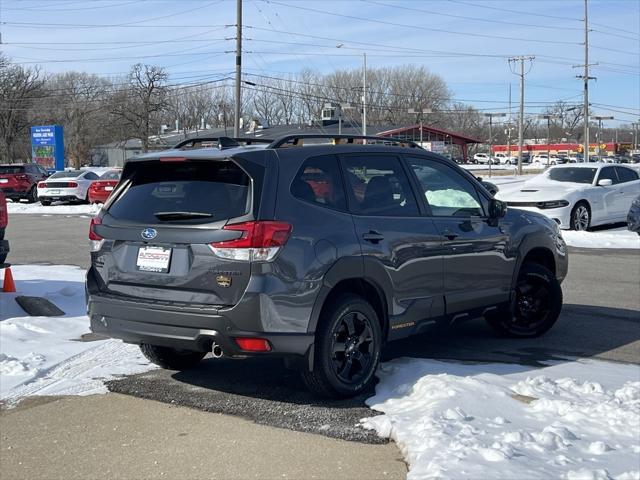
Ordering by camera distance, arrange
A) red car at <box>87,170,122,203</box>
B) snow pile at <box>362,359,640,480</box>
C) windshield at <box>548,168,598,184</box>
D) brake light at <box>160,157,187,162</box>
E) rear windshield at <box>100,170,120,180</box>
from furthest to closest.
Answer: rear windshield at <box>100,170,120,180</box> < red car at <box>87,170,122,203</box> < windshield at <box>548,168,598,184</box> < brake light at <box>160,157,187,162</box> < snow pile at <box>362,359,640,480</box>

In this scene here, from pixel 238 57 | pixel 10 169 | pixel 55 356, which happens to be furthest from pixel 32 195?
pixel 55 356

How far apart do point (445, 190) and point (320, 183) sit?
160 centimetres

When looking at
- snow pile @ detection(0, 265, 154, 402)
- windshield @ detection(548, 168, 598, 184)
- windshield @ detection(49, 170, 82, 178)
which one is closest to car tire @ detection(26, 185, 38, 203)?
windshield @ detection(49, 170, 82, 178)

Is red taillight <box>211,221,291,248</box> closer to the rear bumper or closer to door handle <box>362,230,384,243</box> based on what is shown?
the rear bumper

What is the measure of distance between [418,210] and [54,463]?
3261 mm

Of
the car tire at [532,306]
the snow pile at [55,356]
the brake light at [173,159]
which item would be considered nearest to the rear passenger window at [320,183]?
the brake light at [173,159]

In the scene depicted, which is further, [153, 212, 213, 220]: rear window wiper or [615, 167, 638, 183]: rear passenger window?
[615, 167, 638, 183]: rear passenger window

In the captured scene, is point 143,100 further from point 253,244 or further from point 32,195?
point 253,244

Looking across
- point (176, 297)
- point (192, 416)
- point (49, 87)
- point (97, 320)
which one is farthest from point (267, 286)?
point (49, 87)

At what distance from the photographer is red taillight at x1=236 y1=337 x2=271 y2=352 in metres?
5.01

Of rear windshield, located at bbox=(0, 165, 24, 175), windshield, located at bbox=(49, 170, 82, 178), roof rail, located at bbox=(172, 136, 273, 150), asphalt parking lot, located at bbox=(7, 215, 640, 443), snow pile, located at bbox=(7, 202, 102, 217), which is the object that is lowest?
asphalt parking lot, located at bbox=(7, 215, 640, 443)

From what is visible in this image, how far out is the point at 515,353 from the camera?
699 cm

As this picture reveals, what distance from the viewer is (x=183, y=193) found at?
5.37m

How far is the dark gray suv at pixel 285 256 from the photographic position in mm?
5008
